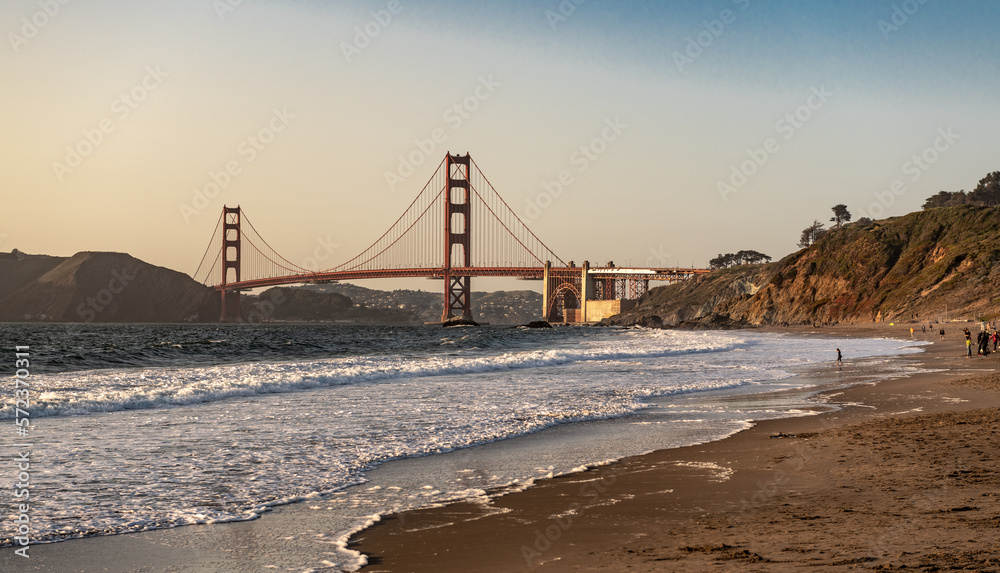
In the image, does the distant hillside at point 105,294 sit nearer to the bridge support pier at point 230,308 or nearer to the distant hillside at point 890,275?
the bridge support pier at point 230,308

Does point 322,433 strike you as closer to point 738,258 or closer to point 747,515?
point 747,515

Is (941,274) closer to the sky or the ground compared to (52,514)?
closer to the sky

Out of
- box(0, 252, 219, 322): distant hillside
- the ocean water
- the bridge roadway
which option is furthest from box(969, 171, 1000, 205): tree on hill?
box(0, 252, 219, 322): distant hillside

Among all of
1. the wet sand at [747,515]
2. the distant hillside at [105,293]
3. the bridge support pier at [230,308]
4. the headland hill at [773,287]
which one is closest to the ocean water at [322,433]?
the wet sand at [747,515]

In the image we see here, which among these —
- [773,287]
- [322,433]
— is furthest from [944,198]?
[322,433]

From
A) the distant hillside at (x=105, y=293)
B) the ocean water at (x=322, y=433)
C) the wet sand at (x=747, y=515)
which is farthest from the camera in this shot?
the distant hillside at (x=105, y=293)

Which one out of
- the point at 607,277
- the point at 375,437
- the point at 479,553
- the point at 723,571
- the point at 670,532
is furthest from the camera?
the point at 607,277

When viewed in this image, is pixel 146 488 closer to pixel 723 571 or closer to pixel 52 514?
pixel 52 514

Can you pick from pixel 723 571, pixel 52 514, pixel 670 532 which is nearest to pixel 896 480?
pixel 670 532
